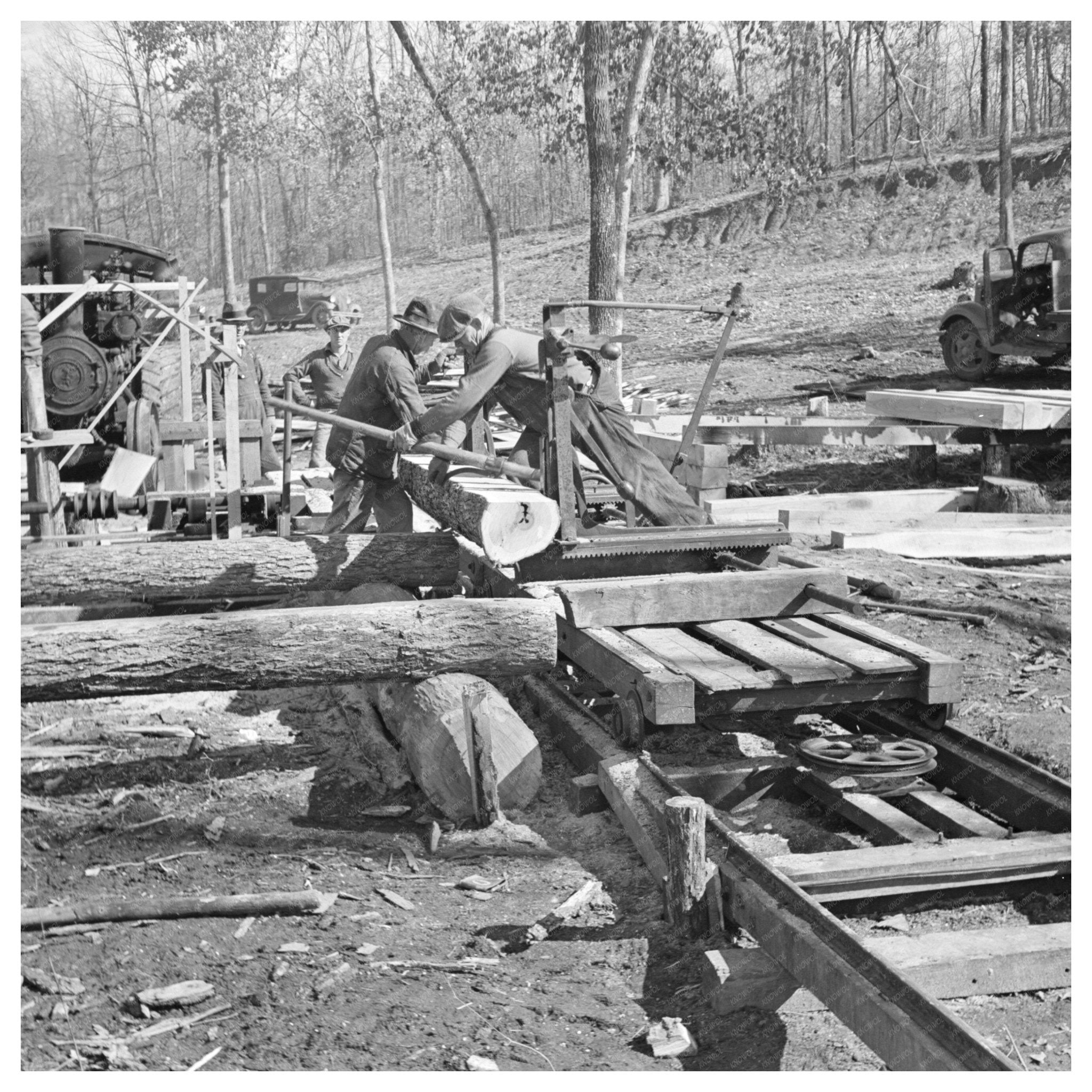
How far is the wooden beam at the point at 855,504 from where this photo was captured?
9.80 meters

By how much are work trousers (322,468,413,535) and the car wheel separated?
373 inches

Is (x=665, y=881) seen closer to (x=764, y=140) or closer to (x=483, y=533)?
(x=483, y=533)

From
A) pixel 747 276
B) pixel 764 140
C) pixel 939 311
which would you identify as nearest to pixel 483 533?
pixel 764 140

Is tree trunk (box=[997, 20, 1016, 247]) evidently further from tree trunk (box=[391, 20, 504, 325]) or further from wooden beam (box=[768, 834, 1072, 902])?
wooden beam (box=[768, 834, 1072, 902])

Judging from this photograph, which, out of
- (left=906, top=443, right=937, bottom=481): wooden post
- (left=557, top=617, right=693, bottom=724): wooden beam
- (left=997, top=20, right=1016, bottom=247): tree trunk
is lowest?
(left=557, top=617, right=693, bottom=724): wooden beam

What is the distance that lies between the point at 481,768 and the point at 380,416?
3465 millimetres

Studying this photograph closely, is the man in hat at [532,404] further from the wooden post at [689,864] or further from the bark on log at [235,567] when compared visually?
the wooden post at [689,864]

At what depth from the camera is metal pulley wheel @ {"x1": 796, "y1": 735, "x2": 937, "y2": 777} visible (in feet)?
15.4

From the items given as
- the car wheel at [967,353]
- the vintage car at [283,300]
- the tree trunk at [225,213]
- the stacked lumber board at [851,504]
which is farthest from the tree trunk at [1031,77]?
the vintage car at [283,300]

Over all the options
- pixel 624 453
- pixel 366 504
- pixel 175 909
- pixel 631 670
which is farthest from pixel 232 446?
pixel 175 909

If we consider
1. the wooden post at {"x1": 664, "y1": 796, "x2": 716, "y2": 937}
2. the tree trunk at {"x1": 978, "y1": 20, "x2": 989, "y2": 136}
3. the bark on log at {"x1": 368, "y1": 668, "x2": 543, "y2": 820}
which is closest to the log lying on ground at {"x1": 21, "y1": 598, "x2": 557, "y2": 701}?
the bark on log at {"x1": 368, "y1": 668, "x2": 543, "y2": 820}

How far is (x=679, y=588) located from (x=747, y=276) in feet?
72.4

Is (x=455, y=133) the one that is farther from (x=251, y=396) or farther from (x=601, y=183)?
(x=251, y=396)

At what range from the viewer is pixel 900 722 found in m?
5.27
